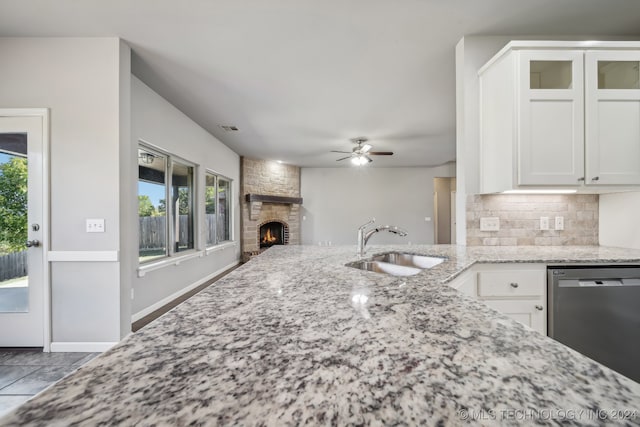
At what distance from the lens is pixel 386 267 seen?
175cm

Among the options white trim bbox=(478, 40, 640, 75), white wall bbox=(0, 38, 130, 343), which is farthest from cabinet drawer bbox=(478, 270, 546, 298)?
white wall bbox=(0, 38, 130, 343)

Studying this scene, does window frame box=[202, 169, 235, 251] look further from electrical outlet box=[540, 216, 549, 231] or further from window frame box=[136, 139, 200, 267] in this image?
electrical outlet box=[540, 216, 549, 231]

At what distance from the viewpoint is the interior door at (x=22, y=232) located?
2.22 meters

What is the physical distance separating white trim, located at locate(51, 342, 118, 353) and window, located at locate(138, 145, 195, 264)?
3.31ft

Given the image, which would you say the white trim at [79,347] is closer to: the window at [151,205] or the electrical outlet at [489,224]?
the window at [151,205]

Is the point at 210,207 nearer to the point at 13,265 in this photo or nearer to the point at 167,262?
the point at 167,262

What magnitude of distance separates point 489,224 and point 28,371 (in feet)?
12.1

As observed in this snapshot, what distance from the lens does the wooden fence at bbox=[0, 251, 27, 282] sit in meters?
2.22

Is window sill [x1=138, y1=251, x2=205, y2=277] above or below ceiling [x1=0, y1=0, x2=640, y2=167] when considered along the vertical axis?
below

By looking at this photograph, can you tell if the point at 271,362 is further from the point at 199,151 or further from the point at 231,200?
the point at 231,200

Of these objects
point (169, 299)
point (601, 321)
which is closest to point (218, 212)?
point (169, 299)

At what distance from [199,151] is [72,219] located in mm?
2296

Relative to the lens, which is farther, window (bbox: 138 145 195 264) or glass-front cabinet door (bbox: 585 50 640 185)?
window (bbox: 138 145 195 264)

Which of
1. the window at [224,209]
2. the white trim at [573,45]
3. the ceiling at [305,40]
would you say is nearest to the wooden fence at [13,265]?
the ceiling at [305,40]
